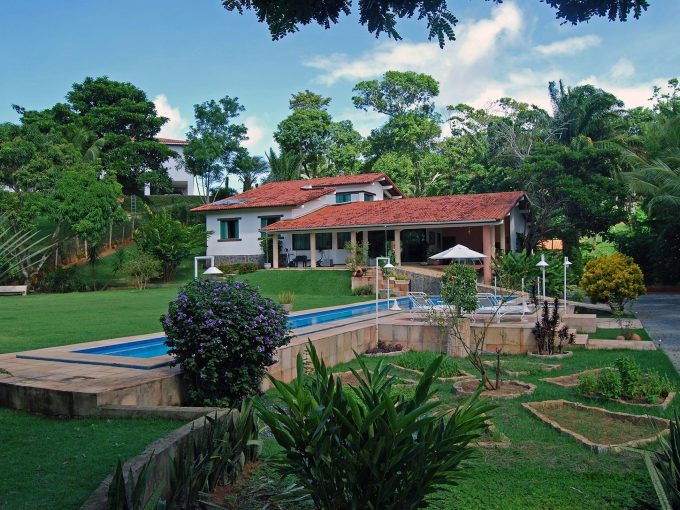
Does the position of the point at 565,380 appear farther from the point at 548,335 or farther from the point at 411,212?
the point at 411,212

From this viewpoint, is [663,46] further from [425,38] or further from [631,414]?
[631,414]

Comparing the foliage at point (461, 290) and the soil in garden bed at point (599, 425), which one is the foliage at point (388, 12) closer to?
the soil in garden bed at point (599, 425)

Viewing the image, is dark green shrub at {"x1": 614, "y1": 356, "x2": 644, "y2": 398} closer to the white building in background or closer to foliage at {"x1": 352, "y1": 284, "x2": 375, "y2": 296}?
foliage at {"x1": 352, "y1": 284, "x2": 375, "y2": 296}

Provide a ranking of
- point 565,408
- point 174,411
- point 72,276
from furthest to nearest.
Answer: point 72,276 < point 565,408 < point 174,411

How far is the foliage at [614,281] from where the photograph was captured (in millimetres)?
16766

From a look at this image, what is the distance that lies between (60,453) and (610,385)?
6386mm

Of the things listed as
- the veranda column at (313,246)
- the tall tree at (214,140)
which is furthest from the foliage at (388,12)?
the tall tree at (214,140)

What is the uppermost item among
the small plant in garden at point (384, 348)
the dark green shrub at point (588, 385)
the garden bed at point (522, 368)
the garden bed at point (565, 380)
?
the dark green shrub at point (588, 385)

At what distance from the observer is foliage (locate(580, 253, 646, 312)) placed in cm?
1677

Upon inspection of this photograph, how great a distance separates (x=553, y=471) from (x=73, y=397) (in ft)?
14.8

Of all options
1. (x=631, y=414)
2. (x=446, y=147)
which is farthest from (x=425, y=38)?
(x=446, y=147)

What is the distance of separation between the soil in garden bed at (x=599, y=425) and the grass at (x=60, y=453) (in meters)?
4.24

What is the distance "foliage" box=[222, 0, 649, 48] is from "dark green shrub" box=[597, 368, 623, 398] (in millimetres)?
5398

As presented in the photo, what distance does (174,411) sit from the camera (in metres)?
5.59
